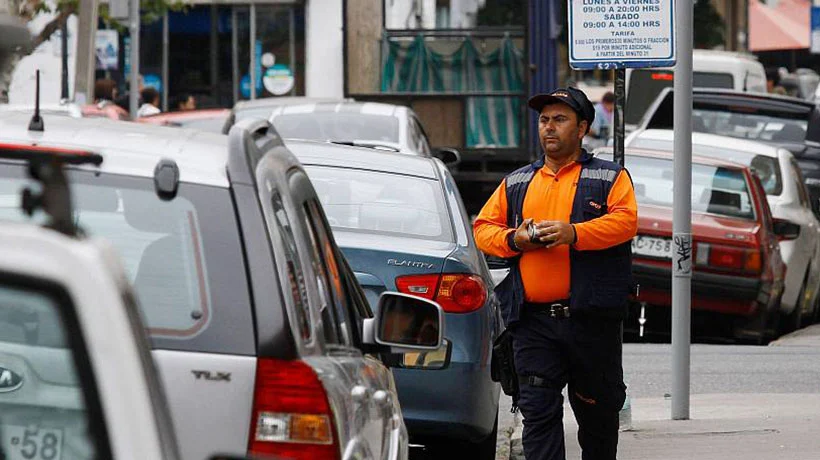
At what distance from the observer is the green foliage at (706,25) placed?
46469mm

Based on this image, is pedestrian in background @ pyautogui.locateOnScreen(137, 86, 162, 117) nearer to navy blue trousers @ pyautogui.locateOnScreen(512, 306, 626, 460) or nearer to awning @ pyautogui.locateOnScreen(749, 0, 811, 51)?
navy blue trousers @ pyautogui.locateOnScreen(512, 306, 626, 460)

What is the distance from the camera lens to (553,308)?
6812mm

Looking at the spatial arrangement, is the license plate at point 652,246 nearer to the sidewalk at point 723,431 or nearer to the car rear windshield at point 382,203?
the sidewalk at point 723,431

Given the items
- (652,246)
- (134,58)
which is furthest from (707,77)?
(652,246)

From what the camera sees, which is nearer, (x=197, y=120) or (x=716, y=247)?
(x=716, y=247)

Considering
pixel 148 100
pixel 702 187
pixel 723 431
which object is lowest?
pixel 723 431

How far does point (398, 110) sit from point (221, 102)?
18.6 m

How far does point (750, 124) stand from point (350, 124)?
6.37 metres

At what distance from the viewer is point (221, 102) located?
34.8 m

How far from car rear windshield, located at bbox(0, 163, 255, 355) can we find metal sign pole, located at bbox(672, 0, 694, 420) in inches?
238

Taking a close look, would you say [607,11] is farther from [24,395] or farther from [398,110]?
[398,110]

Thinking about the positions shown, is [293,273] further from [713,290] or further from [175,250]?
[713,290]

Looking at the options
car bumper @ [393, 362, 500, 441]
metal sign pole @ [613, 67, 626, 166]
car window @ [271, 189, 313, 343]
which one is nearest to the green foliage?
metal sign pole @ [613, 67, 626, 166]

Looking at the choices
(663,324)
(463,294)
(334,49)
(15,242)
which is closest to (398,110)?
(663,324)
